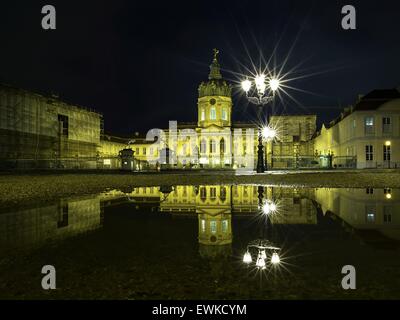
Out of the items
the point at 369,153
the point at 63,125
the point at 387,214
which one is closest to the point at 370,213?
the point at 387,214

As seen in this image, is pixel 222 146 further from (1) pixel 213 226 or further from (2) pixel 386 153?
(1) pixel 213 226

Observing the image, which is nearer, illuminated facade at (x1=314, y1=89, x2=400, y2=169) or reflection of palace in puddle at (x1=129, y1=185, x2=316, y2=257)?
reflection of palace in puddle at (x1=129, y1=185, x2=316, y2=257)

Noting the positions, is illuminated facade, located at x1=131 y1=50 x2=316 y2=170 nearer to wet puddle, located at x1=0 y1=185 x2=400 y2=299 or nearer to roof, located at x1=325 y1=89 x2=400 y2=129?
roof, located at x1=325 y1=89 x2=400 y2=129

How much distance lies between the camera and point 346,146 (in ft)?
158

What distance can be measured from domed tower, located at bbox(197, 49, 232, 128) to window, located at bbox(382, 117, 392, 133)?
46532mm

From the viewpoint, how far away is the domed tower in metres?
85.0

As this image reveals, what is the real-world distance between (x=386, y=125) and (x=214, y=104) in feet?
160

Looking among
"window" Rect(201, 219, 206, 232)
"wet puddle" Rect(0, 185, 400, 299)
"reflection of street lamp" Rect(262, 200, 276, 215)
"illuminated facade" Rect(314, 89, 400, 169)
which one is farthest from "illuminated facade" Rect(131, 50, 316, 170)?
"window" Rect(201, 219, 206, 232)

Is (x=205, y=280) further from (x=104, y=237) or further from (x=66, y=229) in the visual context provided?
(x=66, y=229)

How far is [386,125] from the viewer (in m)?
41.4

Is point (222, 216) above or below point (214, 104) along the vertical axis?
below

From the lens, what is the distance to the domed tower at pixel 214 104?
85.0m

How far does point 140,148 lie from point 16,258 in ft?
315

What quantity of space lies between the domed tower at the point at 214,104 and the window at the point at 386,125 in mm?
46532
